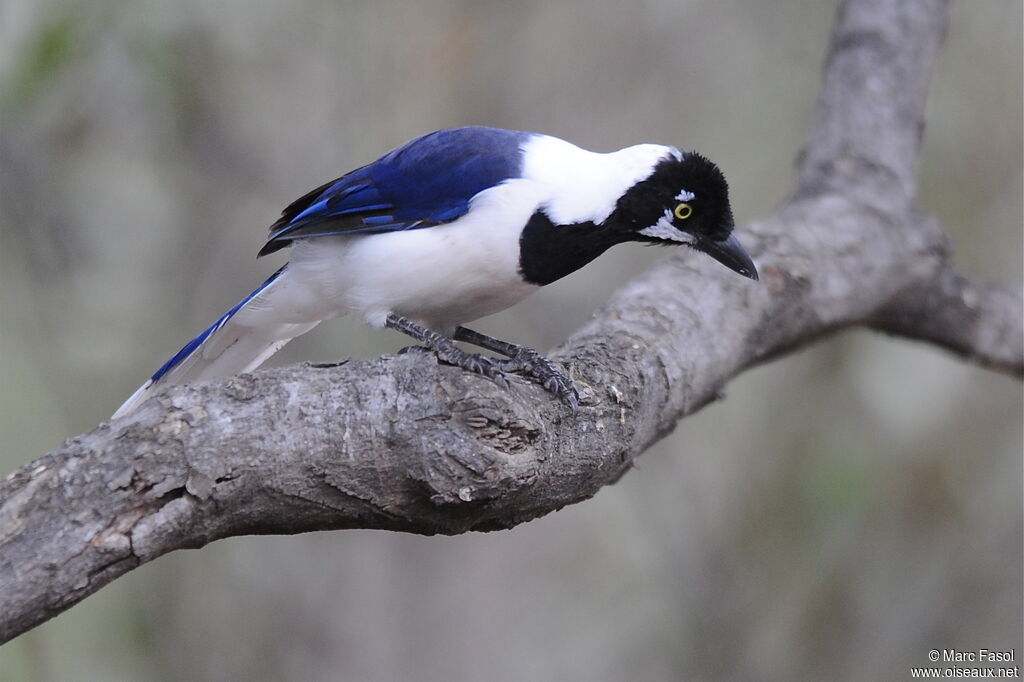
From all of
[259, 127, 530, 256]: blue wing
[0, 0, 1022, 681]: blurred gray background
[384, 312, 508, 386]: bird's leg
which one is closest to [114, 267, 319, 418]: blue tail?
[259, 127, 530, 256]: blue wing

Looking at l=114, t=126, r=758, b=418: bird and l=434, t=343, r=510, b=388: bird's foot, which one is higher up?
l=114, t=126, r=758, b=418: bird

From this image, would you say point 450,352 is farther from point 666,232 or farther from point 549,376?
point 666,232

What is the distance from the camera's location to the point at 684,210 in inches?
114

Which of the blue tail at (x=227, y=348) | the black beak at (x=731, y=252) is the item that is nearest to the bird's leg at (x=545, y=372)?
the black beak at (x=731, y=252)

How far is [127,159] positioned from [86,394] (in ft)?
3.19

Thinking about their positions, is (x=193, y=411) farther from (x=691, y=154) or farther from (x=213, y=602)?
(x=213, y=602)

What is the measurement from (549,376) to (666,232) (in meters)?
0.76

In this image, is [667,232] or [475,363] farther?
[667,232]

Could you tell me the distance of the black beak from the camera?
2959 millimetres

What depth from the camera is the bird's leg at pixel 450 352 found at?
2275 mm

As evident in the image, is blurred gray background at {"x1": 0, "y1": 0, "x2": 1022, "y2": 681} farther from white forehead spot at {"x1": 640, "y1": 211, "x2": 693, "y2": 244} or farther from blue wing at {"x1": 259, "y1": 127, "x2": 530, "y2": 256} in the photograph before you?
white forehead spot at {"x1": 640, "y1": 211, "x2": 693, "y2": 244}

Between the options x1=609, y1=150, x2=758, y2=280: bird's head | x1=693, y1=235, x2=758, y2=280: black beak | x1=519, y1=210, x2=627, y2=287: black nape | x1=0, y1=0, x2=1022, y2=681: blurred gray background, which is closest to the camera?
x1=519, y1=210, x2=627, y2=287: black nape

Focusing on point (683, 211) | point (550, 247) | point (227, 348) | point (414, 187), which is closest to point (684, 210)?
point (683, 211)

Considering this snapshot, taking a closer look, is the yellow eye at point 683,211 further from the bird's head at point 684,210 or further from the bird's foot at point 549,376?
the bird's foot at point 549,376
